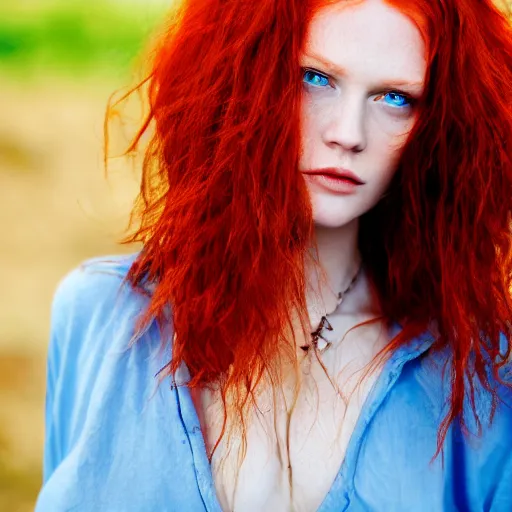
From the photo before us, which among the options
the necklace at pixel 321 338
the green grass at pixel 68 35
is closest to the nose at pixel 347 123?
the necklace at pixel 321 338

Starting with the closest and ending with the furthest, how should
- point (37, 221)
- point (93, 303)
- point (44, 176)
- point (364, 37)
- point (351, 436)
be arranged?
1. point (364, 37)
2. point (351, 436)
3. point (93, 303)
4. point (37, 221)
5. point (44, 176)

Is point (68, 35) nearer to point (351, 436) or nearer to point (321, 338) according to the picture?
point (321, 338)

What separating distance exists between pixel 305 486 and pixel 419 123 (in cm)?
48

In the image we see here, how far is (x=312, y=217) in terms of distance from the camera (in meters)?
1.14

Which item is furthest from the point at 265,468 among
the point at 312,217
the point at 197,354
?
the point at 312,217

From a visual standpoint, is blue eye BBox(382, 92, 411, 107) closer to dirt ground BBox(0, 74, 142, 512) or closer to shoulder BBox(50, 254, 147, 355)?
shoulder BBox(50, 254, 147, 355)

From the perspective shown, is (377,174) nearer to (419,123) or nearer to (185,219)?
(419,123)

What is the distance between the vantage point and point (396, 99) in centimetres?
111

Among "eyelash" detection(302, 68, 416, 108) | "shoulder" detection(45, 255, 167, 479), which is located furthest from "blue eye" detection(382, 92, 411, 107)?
"shoulder" detection(45, 255, 167, 479)

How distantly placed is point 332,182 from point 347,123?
0.08 metres

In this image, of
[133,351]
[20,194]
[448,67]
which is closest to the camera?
[448,67]

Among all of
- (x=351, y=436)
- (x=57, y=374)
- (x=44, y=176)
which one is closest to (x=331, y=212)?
(x=351, y=436)

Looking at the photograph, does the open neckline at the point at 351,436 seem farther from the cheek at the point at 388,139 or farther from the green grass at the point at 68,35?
the green grass at the point at 68,35

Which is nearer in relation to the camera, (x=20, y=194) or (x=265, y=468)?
(x=265, y=468)
